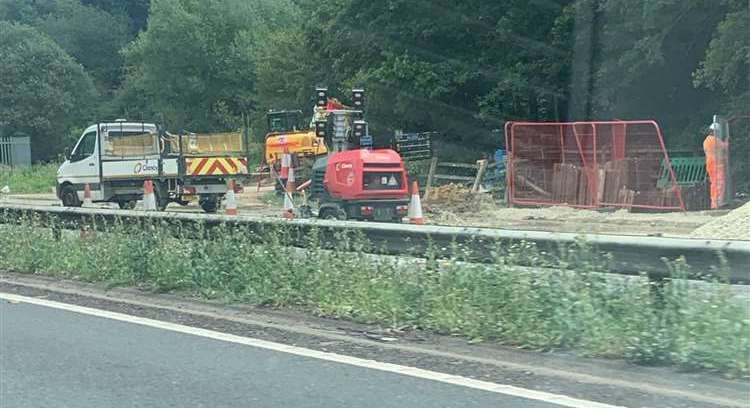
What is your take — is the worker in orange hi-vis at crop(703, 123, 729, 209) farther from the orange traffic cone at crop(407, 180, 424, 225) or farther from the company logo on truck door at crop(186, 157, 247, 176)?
the company logo on truck door at crop(186, 157, 247, 176)

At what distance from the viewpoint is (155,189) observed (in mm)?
21469

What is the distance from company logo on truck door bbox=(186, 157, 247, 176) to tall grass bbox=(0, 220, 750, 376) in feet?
37.5

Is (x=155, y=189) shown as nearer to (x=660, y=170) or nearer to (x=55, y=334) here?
(x=660, y=170)

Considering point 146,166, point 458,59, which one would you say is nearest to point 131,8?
point 458,59

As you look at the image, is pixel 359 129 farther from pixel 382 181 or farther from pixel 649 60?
pixel 649 60

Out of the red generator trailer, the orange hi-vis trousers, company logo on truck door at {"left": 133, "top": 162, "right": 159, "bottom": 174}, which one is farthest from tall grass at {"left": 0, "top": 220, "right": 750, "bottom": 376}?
the orange hi-vis trousers

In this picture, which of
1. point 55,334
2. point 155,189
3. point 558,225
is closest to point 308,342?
point 55,334

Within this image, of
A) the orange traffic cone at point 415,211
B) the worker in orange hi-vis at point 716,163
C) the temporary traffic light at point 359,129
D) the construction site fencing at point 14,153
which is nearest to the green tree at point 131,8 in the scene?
the construction site fencing at point 14,153

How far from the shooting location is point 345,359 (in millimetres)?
6676

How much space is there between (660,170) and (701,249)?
591 inches

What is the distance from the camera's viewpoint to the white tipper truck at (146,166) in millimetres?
21547

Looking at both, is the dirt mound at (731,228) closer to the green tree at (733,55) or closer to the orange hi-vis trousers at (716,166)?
the orange hi-vis trousers at (716,166)

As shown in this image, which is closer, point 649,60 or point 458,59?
point 649,60

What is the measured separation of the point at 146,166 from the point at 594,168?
1097 centimetres
